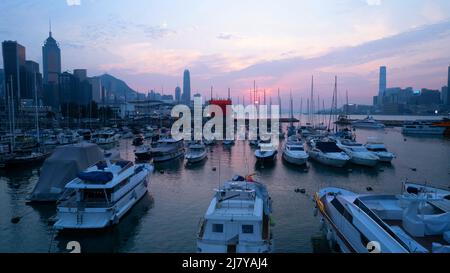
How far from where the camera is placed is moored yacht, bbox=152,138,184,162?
95.6 feet

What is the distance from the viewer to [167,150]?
29875mm

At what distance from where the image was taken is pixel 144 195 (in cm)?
1802

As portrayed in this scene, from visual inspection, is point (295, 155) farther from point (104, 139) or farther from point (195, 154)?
point (104, 139)

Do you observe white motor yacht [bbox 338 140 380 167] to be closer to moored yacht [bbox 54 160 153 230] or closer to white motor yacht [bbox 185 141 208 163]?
white motor yacht [bbox 185 141 208 163]

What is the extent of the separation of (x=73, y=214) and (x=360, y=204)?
1003 cm

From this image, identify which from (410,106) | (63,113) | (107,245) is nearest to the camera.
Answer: (107,245)

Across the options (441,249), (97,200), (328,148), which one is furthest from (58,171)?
(328,148)

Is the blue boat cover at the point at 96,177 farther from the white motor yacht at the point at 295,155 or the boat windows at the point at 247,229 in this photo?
the white motor yacht at the point at 295,155

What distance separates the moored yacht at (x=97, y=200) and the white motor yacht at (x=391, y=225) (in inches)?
323

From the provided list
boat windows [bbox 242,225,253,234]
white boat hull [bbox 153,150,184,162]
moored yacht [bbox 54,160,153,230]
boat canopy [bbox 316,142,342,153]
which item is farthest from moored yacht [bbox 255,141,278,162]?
boat windows [bbox 242,225,253,234]

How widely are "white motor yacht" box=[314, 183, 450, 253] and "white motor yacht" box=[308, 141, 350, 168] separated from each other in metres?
15.0

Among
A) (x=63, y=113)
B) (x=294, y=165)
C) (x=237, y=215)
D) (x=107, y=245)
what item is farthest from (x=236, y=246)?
(x=63, y=113)

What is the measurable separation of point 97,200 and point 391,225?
10517 millimetres
